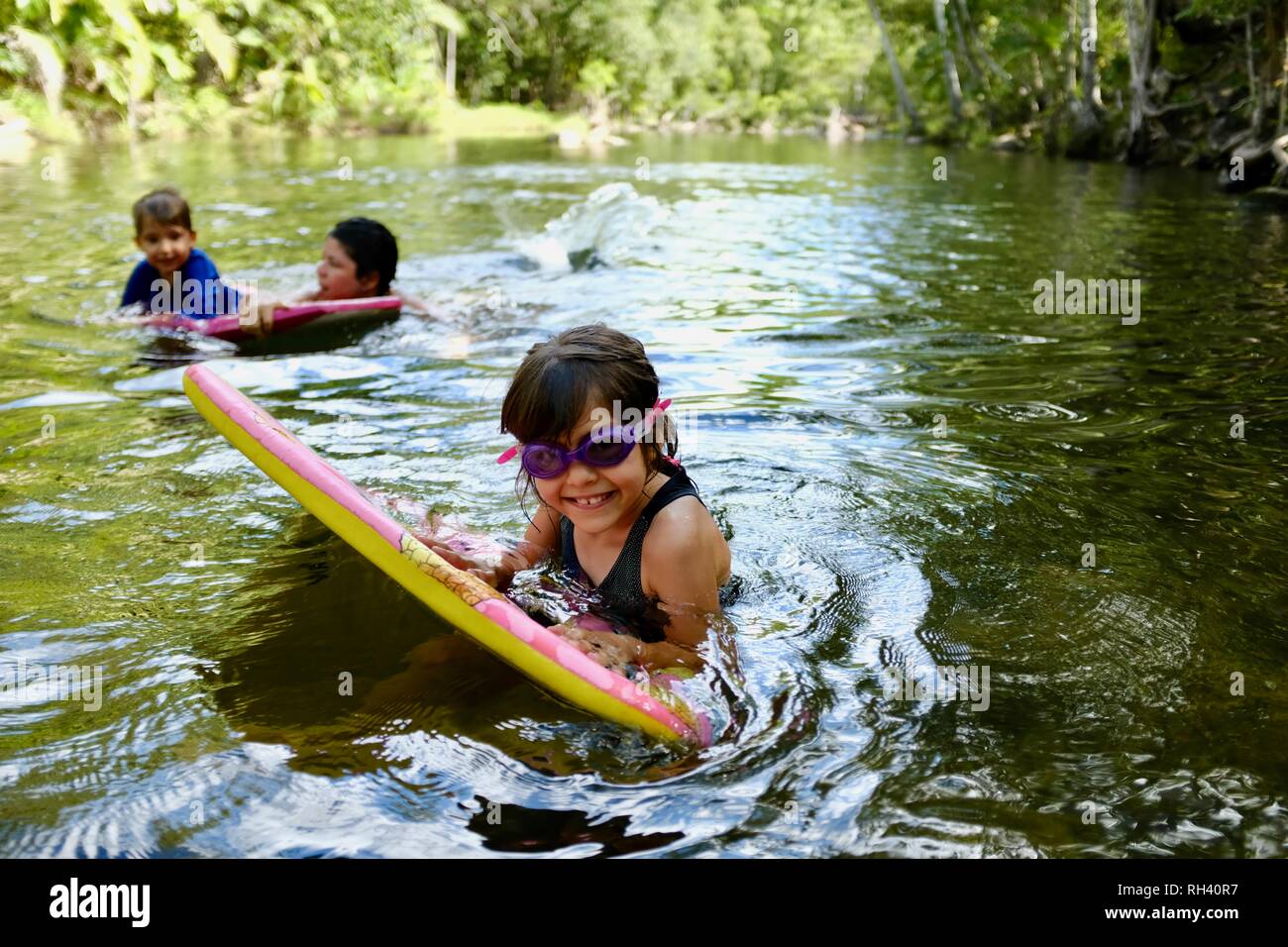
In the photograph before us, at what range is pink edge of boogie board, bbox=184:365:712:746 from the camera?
2621mm

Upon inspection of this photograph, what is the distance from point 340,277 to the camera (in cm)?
722

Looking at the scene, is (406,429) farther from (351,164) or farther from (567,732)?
(351,164)

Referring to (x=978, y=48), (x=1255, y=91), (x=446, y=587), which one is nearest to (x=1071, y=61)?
(x=978, y=48)

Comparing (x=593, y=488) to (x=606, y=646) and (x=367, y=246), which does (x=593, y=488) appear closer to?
(x=606, y=646)

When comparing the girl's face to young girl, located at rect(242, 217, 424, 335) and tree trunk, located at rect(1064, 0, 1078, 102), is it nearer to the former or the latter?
young girl, located at rect(242, 217, 424, 335)

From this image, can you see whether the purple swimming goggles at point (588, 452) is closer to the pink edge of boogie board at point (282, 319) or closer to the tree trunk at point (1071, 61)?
the pink edge of boogie board at point (282, 319)

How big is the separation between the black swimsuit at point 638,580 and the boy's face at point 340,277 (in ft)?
15.1

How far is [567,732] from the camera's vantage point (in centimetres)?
270

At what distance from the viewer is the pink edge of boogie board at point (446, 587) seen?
2621mm

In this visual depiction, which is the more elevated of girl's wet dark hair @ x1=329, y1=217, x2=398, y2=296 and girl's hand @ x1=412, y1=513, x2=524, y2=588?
girl's wet dark hair @ x1=329, y1=217, x2=398, y2=296

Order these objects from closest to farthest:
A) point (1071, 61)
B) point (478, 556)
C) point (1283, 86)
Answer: point (478, 556), point (1283, 86), point (1071, 61)

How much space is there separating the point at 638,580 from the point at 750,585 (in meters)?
Result: 0.56

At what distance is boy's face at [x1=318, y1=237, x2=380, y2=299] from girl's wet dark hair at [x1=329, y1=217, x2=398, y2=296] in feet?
0.08

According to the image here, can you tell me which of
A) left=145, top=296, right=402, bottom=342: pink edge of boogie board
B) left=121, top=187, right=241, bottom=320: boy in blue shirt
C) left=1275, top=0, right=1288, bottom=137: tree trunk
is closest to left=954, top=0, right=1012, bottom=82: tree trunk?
left=1275, top=0, right=1288, bottom=137: tree trunk
